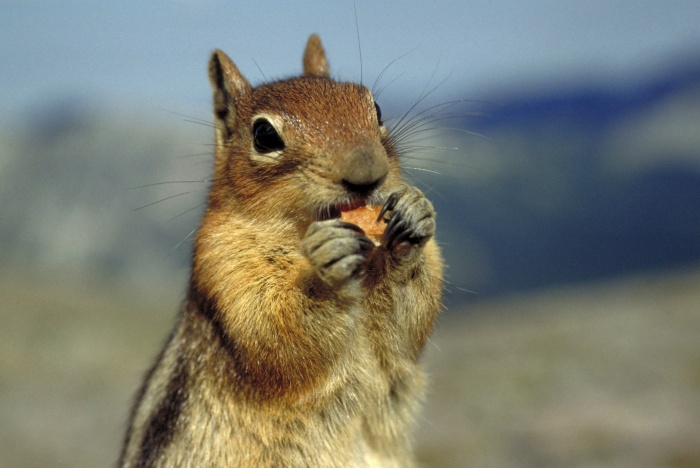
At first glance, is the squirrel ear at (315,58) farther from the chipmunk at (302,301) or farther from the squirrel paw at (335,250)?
the squirrel paw at (335,250)

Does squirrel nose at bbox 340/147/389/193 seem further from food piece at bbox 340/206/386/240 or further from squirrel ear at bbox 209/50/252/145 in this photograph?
squirrel ear at bbox 209/50/252/145

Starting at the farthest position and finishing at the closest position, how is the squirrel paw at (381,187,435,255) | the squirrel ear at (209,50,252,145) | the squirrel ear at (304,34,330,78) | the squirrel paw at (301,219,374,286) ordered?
the squirrel ear at (304,34,330,78) < the squirrel ear at (209,50,252,145) < the squirrel paw at (381,187,435,255) < the squirrel paw at (301,219,374,286)

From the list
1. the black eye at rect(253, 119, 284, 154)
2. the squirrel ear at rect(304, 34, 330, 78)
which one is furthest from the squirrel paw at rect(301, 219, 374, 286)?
the squirrel ear at rect(304, 34, 330, 78)

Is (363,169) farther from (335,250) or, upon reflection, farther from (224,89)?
(224,89)

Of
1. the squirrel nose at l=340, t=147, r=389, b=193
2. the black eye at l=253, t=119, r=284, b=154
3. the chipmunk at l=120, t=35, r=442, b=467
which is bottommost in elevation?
the chipmunk at l=120, t=35, r=442, b=467

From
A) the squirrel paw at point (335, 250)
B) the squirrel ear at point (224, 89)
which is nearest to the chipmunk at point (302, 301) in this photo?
the squirrel paw at point (335, 250)

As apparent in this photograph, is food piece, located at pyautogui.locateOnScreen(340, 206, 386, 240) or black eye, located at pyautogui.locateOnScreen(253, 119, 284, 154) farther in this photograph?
black eye, located at pyautogui.locateOnScreen(253, 119, 284, 154)

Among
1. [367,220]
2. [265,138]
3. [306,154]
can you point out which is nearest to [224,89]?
[265,138]
